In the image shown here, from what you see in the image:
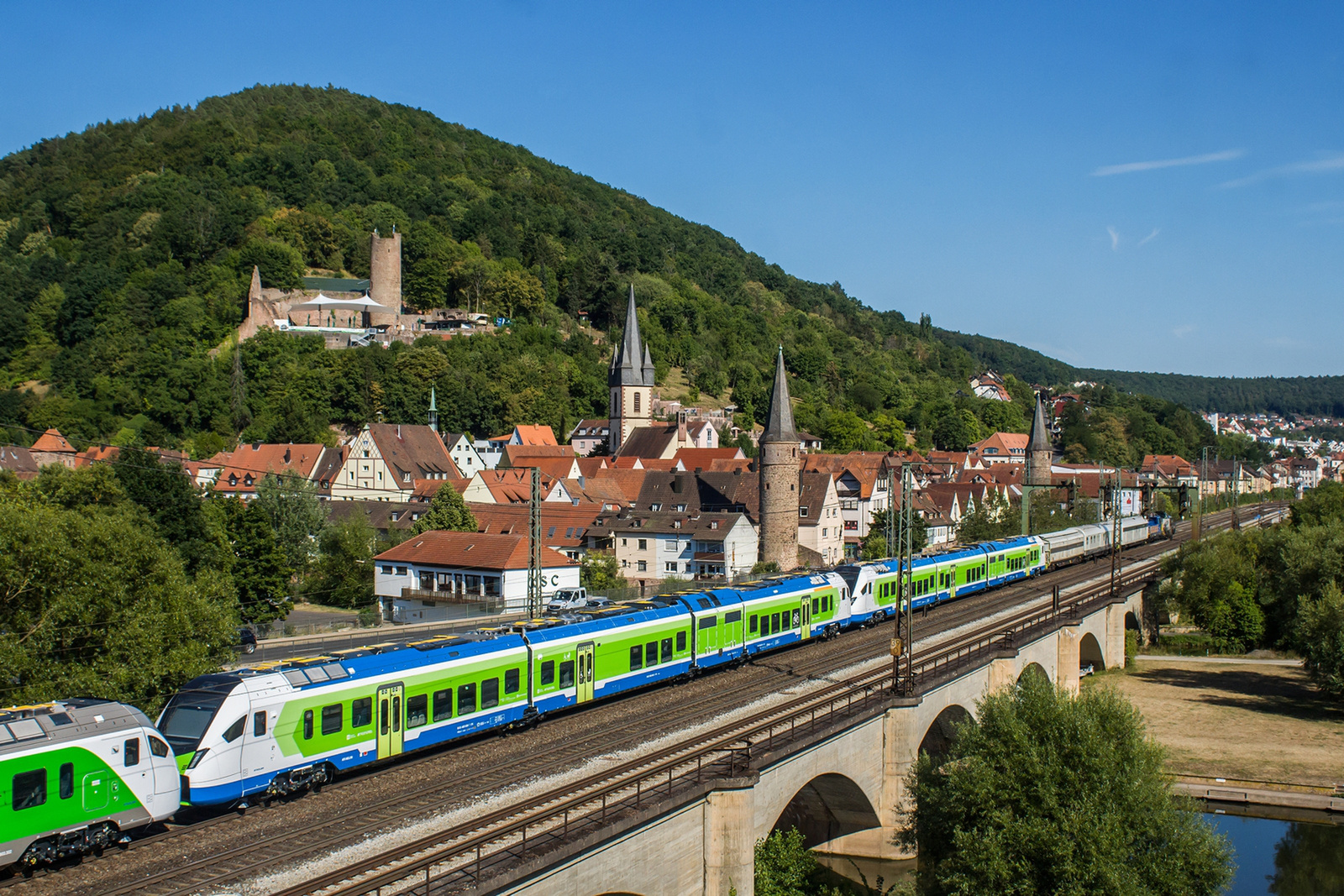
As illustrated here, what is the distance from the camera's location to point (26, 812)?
15.4 meters

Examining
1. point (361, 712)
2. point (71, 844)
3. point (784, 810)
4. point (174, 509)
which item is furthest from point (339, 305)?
point (71, 844)

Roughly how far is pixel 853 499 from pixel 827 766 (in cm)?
5822

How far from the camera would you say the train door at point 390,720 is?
20.7 m

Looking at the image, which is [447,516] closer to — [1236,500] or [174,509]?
[174,509]

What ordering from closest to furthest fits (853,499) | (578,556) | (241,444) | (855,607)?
(855,607) < (578,556) < (853,499) < (241,444)

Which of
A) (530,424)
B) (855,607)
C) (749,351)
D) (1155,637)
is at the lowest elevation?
(1155,637)

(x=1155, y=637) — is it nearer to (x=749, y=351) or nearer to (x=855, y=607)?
(x=855, y=607)

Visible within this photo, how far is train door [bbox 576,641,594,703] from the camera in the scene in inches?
1009

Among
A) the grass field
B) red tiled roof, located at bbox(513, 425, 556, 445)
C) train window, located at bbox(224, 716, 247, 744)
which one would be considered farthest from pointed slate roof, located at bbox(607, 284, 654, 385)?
train window, located at bbox(224, 716, 247, 744)

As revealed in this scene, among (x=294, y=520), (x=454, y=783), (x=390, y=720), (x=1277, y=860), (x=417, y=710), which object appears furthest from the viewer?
(x=294, y=520)

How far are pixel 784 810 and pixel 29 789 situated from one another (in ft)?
58.2

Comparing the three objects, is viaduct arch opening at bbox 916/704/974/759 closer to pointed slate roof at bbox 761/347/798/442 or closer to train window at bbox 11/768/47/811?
train window at bbox 11/768/47/811

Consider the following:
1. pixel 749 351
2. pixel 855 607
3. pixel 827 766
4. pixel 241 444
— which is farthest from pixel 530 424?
pixel 827 766

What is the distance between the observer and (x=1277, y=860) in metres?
31.7
